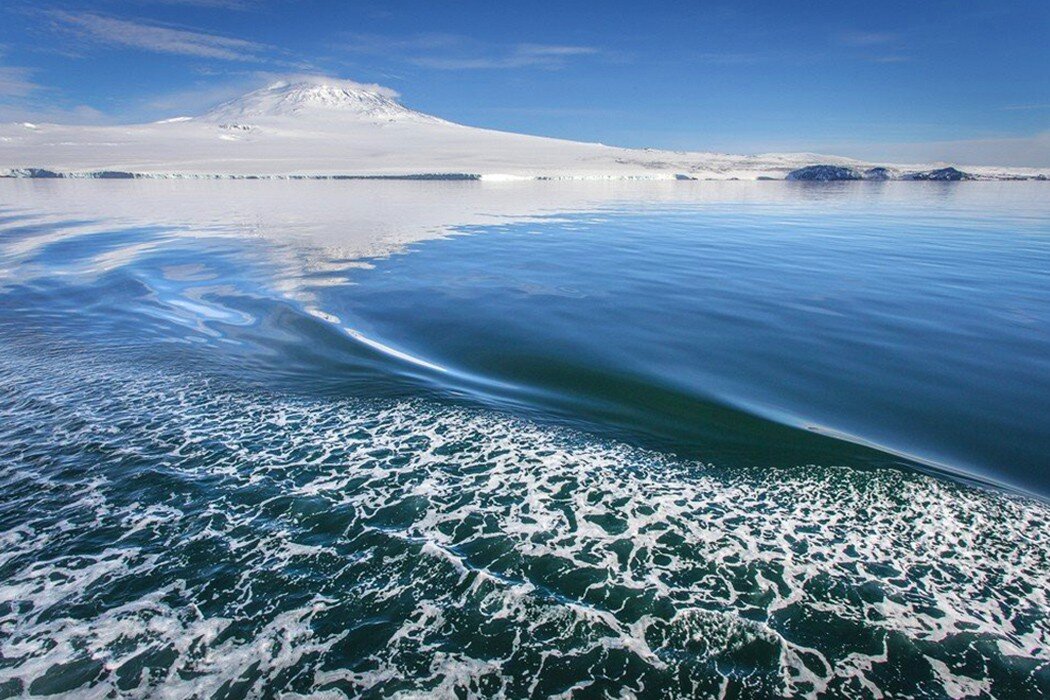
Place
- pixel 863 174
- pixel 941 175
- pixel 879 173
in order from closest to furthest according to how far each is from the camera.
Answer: pixel 941 175
pixel 879 173
pixel 863 174

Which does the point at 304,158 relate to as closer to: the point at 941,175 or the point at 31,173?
the point at 31,173

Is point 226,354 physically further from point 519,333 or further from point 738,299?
point 738,299

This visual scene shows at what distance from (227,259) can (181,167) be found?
141m

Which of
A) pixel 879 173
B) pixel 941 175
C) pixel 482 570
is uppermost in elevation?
pixel 879 173

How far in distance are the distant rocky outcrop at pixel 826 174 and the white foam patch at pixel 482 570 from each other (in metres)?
153

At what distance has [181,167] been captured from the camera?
13050 cm

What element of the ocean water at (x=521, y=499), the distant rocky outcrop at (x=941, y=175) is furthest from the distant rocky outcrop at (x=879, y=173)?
the ocean water at (x=521, y=499)

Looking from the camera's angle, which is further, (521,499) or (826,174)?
(826,174)

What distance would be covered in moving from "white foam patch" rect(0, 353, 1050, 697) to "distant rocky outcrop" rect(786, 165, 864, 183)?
153 meters

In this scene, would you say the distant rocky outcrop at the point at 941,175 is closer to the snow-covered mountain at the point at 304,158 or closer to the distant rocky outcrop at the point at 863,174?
the distant rocky outcrop at the point at 863,174

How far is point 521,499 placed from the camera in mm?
5270

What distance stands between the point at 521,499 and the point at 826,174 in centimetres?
15990

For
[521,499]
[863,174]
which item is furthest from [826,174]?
[521,499]

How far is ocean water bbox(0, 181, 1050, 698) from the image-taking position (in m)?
3.59
